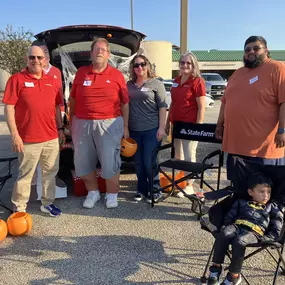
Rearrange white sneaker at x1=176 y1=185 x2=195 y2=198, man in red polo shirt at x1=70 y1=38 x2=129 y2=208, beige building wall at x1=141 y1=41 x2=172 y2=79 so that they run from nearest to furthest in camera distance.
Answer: man in red polo shirt at x1=70 y1=38 x2=129 y2=208 < white sneaker at x1=176 y1=185 x2=195 y2=198 < beige building wall at x1=141 y1=41 x2=172 y2=79

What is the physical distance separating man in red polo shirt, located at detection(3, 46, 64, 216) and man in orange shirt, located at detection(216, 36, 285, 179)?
193 cm

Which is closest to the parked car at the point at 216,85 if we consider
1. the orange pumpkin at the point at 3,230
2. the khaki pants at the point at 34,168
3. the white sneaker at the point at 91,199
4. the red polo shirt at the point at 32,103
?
the white sneaker at the point at 91,199

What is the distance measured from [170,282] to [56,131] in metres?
2.08

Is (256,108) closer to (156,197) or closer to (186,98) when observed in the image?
(186,98)

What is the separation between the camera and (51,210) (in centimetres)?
397

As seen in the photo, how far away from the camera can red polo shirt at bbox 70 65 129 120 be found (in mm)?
3777

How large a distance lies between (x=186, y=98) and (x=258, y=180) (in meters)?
1.64

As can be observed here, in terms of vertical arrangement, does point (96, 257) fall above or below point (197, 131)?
below

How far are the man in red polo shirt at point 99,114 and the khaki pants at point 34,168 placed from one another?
34 centimetres

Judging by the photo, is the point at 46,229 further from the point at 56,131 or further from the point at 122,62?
the point at 122,62

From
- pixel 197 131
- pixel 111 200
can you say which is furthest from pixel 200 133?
pixel 111 200

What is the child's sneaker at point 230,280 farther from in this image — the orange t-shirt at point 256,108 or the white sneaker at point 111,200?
the white sneaker at point 111,200

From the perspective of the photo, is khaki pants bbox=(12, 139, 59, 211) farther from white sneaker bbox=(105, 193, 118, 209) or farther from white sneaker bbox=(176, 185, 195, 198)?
white sneaker bbox=(176, 185, 195, 198)

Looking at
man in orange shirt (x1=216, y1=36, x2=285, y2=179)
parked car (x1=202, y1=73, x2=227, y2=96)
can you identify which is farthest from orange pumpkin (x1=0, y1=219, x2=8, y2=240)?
parked car (x1=202, y1=73, x2=227, y2=96)
